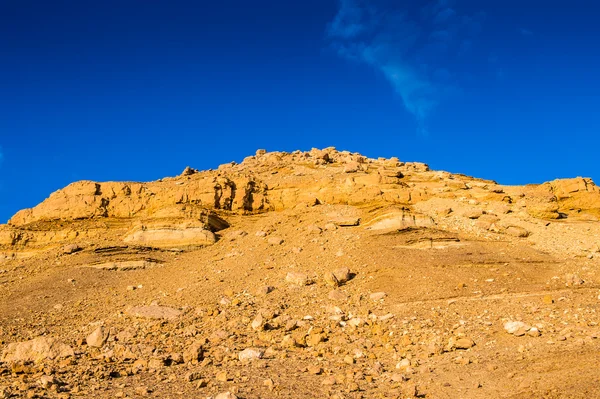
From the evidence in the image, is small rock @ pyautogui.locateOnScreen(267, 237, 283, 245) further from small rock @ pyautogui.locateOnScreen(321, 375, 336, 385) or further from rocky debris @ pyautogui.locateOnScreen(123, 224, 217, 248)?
small rock @ pyautogui.locateOnScreen(321, 375, 336, 385)

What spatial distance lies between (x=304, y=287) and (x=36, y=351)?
6.93m

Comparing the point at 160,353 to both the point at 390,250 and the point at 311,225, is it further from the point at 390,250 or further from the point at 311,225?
the point at 311,225

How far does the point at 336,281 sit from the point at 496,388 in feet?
22.6

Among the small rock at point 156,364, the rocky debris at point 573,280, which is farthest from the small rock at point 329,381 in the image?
the rocky debris at point 573,280

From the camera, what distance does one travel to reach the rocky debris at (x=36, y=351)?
31.8 feet

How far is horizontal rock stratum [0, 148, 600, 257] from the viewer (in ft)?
61.4

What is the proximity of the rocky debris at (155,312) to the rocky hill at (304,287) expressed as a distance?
0.17ft

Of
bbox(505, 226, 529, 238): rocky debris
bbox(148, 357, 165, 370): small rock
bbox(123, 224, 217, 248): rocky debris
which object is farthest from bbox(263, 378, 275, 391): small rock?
bbox(505, 226, 529, 238): rocky debris

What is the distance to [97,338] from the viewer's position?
10836 mm

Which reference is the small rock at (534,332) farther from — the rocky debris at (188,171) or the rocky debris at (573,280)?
the rocky debris at (188,171)

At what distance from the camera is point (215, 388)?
301 inches

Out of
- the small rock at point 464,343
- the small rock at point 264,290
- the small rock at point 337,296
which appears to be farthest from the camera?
the small rock at point 264,290

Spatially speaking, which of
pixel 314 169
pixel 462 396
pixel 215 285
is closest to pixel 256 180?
pixel 314 169

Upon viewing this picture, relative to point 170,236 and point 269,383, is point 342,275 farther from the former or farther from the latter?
point 170,236
